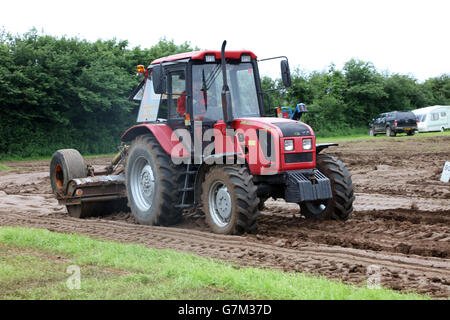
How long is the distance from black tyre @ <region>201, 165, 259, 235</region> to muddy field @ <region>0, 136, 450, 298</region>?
201 millimetres

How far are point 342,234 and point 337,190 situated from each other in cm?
104

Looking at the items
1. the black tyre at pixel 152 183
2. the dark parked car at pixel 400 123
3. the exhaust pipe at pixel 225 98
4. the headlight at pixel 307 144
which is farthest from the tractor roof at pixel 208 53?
the dark parked car at pixel 400 123

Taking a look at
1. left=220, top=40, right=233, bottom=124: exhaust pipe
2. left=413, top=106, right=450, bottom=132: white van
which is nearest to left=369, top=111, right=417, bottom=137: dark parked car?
left=413, top=106, right=450, bottom=132: white van

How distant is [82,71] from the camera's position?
27812mm

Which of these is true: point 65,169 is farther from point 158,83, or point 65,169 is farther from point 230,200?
point 230,200

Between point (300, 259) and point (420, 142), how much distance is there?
68.7 ft

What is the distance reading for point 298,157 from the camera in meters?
8.12

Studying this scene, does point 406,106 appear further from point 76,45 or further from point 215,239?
point 215,239

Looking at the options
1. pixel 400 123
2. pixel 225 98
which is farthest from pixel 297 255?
pixel 400 123

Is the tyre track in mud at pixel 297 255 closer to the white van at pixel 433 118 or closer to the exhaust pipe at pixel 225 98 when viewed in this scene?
the exhaust pipe at pixel 225 98

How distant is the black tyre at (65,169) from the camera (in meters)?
10.8

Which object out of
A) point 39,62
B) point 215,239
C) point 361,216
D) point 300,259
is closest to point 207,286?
point 300,259

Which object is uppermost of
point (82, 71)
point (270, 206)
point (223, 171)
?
point (82, 71)

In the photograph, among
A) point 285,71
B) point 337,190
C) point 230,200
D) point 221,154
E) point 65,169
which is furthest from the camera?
point 65,169
